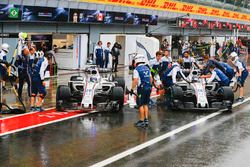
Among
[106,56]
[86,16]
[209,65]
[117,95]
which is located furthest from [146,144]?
[86,16]

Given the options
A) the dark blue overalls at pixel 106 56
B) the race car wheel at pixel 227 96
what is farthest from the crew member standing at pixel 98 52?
the race car wheel at pixel 227 96

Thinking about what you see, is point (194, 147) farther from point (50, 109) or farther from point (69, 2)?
point (69, 2)

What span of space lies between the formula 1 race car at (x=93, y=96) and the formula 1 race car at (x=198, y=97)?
5.10ft

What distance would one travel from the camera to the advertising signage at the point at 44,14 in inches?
837

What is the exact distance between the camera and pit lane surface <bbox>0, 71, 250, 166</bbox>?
786 cm

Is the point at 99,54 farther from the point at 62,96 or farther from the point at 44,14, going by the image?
the point at 62,96

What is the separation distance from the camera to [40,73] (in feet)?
40.3

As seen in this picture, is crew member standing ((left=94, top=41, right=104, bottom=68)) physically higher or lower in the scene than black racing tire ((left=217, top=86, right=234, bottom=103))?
higher

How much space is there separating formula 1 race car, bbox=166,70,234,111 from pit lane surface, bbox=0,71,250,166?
0.82 m

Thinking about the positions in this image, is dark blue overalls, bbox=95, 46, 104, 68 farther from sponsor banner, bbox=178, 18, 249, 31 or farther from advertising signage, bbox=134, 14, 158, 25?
sponsor banner, bbox=178, 18, 249, 31

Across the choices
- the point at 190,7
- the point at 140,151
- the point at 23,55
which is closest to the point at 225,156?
the point at 140,151

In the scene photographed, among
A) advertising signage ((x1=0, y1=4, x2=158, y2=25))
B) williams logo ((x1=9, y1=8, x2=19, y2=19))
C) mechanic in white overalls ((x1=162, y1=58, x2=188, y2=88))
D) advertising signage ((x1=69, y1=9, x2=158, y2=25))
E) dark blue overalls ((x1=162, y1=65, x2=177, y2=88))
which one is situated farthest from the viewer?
advertising signage ((x1=69, y1=9, x2=158, y2=25))

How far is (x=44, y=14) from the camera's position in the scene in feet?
72.9

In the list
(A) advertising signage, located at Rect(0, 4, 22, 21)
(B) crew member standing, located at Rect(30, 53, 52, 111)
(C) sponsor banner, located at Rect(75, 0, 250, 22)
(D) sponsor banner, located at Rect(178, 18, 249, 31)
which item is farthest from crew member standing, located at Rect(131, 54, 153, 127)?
(D) sponsor banner, located at Rect(178, 18, 249, 31)
